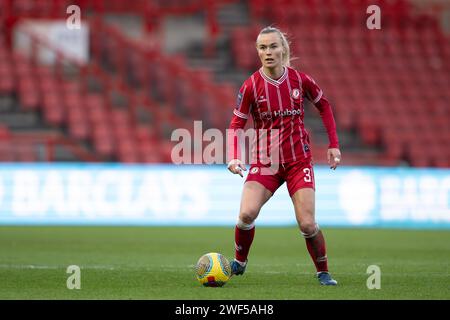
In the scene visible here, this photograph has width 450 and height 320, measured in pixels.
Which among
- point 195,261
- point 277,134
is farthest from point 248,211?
point 195,261

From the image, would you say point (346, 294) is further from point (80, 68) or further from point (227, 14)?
point (227, 14)

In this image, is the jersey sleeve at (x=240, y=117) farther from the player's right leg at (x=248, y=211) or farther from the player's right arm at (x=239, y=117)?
the player's right leg at (x=248, y=211)

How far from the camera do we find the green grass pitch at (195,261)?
809cm

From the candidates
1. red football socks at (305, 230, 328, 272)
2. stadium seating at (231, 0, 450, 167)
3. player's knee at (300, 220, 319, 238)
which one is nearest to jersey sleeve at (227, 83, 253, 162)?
player's knee at (300, 220, 319, 238)

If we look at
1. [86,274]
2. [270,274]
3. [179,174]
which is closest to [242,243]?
[270,274]

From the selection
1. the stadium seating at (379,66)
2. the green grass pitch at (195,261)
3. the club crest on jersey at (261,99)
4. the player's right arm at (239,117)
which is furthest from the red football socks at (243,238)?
the stadium seating at (379,66)

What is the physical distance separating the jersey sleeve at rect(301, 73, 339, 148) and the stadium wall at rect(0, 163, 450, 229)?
29.1 ft

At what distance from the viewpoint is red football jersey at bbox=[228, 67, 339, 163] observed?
8.59 m

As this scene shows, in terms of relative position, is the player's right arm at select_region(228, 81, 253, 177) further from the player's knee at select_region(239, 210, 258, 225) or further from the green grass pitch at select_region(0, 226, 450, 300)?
the green grass pitch at select_region(0, 226, 450, 300)

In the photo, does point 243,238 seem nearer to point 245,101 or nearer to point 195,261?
point 245,101

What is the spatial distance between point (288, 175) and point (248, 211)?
0.45m

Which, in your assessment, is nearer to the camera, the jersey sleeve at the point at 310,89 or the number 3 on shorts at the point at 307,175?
the number 3 on shorts at the point at 307,175

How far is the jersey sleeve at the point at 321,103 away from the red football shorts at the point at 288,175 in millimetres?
274

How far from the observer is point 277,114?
860 centimetres
